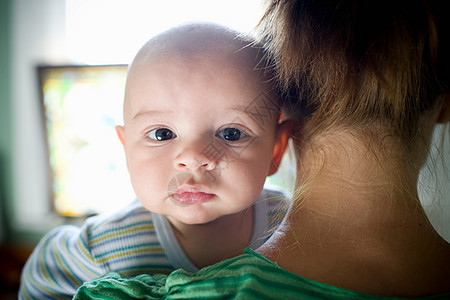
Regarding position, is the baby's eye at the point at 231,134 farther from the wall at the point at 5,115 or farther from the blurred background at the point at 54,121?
the wall at the point at 5,115

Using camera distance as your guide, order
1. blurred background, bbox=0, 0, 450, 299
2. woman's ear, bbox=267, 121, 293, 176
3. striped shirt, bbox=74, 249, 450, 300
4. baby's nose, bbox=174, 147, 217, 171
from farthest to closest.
→ 1. blurred background, bbox=0, 0, 450, 299
2. woman's ear, bbox=267, 121, 293, 176
3. baby's nose, bbox=174, 147, 217, 171
4. striped shirt, bbox=74, 249, 450, 300

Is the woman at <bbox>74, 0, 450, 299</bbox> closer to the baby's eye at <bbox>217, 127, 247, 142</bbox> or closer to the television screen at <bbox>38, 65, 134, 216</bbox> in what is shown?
the baby's eye at <bbox>217, 127, 247, 142</bbox>

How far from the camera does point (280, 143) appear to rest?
2.25 feet

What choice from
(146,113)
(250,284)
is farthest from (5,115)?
(250,284)

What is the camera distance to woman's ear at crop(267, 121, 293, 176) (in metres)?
0.66

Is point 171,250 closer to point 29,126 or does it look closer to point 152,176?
point 152,176

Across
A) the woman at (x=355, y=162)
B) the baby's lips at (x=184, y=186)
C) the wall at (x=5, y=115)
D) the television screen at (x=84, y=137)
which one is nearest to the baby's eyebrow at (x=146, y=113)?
the baby's lips at (x=184, y=186)

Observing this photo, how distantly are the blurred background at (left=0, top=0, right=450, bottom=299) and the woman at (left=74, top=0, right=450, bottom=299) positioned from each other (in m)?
1.37

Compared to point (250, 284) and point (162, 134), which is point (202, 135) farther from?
point (250, 284)

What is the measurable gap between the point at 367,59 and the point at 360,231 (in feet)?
0.67

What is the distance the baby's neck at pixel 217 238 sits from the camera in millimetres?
699

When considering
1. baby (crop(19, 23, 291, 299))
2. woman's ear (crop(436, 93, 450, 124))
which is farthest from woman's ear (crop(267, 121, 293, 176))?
woman's ear (crop(436, 93, 450, 124))

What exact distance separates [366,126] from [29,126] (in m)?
2.13

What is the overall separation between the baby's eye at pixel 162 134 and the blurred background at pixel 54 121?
Answer: 1.18 m
